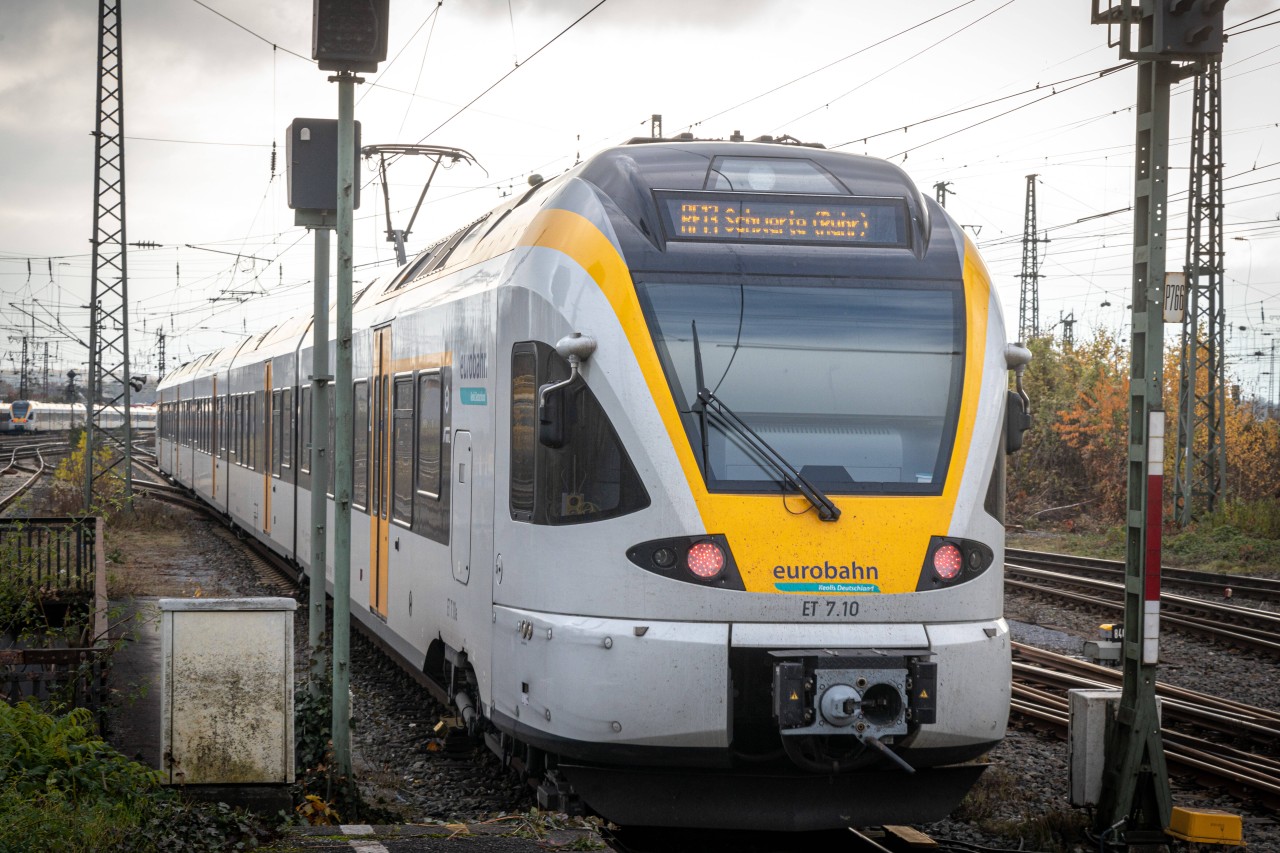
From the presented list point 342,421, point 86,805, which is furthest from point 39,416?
point 86,805

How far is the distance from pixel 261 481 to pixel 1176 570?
13.0m

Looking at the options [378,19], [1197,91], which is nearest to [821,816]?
[378,19]

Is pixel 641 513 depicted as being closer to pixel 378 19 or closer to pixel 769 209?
pixel 769 209

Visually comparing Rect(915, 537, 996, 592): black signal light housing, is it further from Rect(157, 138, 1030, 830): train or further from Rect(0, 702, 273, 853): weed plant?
Rect(0, 702, 273, 853): weed plant

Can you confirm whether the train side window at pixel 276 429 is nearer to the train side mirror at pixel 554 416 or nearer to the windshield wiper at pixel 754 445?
the train side mirror at pixel 554 416

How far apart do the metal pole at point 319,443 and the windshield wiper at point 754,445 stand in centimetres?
325

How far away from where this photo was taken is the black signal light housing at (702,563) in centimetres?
634

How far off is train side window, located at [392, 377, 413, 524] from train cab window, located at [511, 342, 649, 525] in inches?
116

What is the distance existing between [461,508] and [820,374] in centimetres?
244

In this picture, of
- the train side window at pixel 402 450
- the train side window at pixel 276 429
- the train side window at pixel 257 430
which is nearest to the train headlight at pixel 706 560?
the train side window at pixel 402 450

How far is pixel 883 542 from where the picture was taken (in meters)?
6.48

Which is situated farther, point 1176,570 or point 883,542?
point 1176,570

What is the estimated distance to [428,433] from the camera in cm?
916

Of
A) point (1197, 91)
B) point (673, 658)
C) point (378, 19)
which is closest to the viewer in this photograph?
point (673, 658)
